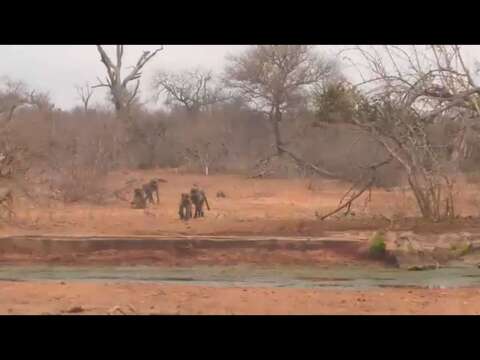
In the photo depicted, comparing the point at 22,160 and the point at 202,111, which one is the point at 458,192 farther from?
the point at 202,111

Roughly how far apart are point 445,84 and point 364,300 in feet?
32.8

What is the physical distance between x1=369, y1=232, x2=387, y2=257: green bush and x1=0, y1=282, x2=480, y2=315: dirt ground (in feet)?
11.6

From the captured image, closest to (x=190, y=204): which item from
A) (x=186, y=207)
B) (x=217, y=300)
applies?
(x=186, y=207)

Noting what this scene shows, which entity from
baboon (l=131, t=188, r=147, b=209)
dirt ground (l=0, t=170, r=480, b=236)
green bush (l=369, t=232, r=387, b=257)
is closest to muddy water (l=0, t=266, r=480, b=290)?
green bush (l=369, t=232, r=387, b=257)

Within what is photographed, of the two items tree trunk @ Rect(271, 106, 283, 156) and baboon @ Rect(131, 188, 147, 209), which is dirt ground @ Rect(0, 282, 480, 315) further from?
tree trunk @ Rect(271, 106, 283, 156)

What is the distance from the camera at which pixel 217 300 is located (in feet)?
38.5

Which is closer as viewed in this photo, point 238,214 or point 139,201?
point 238,214

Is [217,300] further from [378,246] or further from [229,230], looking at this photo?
[229,230]

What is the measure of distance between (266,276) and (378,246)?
287 cm

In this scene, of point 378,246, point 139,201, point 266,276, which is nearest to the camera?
point 266,276

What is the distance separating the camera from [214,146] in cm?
4206

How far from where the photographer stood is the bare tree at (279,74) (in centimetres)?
4531

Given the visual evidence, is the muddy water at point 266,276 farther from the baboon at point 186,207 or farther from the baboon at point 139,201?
the baboon at point 139,201

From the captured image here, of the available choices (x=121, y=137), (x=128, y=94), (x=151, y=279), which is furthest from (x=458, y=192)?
(x=128, y=94)
